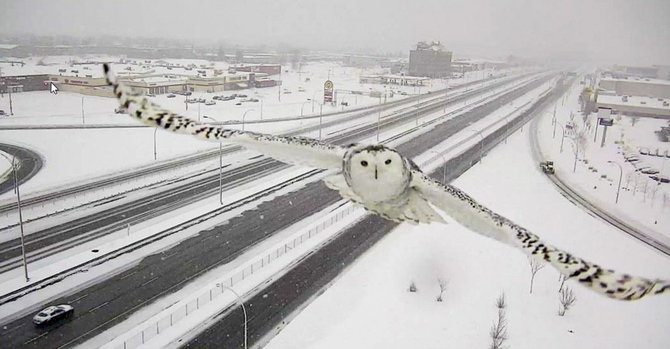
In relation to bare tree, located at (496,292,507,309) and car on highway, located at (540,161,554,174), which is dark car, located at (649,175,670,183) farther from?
bare tree, located at (496,292,507,309)

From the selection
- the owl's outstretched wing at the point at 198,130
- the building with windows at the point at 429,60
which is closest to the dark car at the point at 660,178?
the owl's outstretched wing at the point at 198,130

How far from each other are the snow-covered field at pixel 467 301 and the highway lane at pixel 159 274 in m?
6.38

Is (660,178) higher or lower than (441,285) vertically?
lower

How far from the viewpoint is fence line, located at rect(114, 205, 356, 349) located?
1944 centimetres

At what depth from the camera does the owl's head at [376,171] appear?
6781 millimetres

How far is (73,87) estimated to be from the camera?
85.4 meters

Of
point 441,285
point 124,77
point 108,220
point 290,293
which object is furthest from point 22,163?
point 441,285

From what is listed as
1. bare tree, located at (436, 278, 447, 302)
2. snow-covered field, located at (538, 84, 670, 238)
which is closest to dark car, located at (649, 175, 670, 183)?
snow-covered field, located at (538, 84, 670, 238)

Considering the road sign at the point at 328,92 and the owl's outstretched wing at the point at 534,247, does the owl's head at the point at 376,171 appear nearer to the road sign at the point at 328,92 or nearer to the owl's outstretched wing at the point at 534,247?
the owl's outstretched wing at the point at 534,247

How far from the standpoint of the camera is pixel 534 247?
23.2 feet

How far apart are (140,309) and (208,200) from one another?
15.6 metres

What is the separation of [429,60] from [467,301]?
397 feet

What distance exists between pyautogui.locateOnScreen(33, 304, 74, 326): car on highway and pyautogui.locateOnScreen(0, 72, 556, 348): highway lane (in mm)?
307

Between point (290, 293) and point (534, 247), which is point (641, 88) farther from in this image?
point (534, 247)
